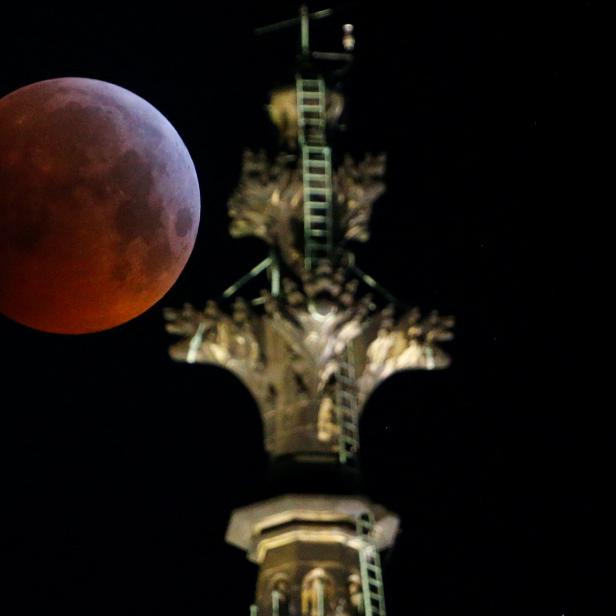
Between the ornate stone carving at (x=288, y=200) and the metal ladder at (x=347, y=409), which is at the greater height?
the ornate stone carving at (x=288, y=200)

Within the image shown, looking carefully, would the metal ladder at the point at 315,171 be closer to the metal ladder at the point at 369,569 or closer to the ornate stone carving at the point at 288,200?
the ornate stone carving at the point at 288,200

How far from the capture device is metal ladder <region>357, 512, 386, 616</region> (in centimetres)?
1483

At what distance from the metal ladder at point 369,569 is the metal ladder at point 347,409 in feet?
2.41

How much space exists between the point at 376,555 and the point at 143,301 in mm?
6600

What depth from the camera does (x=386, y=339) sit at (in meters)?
16.6

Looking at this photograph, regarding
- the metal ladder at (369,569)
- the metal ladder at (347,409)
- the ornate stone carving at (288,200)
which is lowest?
the metal ladder at (369,569)

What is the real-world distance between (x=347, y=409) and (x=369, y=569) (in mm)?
1744

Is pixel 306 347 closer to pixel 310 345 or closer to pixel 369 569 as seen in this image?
pixel 310 345

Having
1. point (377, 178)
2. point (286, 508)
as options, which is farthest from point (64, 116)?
point (377, 178)

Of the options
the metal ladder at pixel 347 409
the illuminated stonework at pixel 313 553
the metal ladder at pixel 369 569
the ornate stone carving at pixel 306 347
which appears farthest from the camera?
the ornate stone carving at pixel 306 347

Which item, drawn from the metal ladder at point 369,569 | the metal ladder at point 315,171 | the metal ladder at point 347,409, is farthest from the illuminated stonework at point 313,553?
the metal ladder at point 315,171

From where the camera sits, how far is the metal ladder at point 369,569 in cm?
1483

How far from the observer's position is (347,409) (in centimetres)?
1625

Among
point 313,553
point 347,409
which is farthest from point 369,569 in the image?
point 347,409
